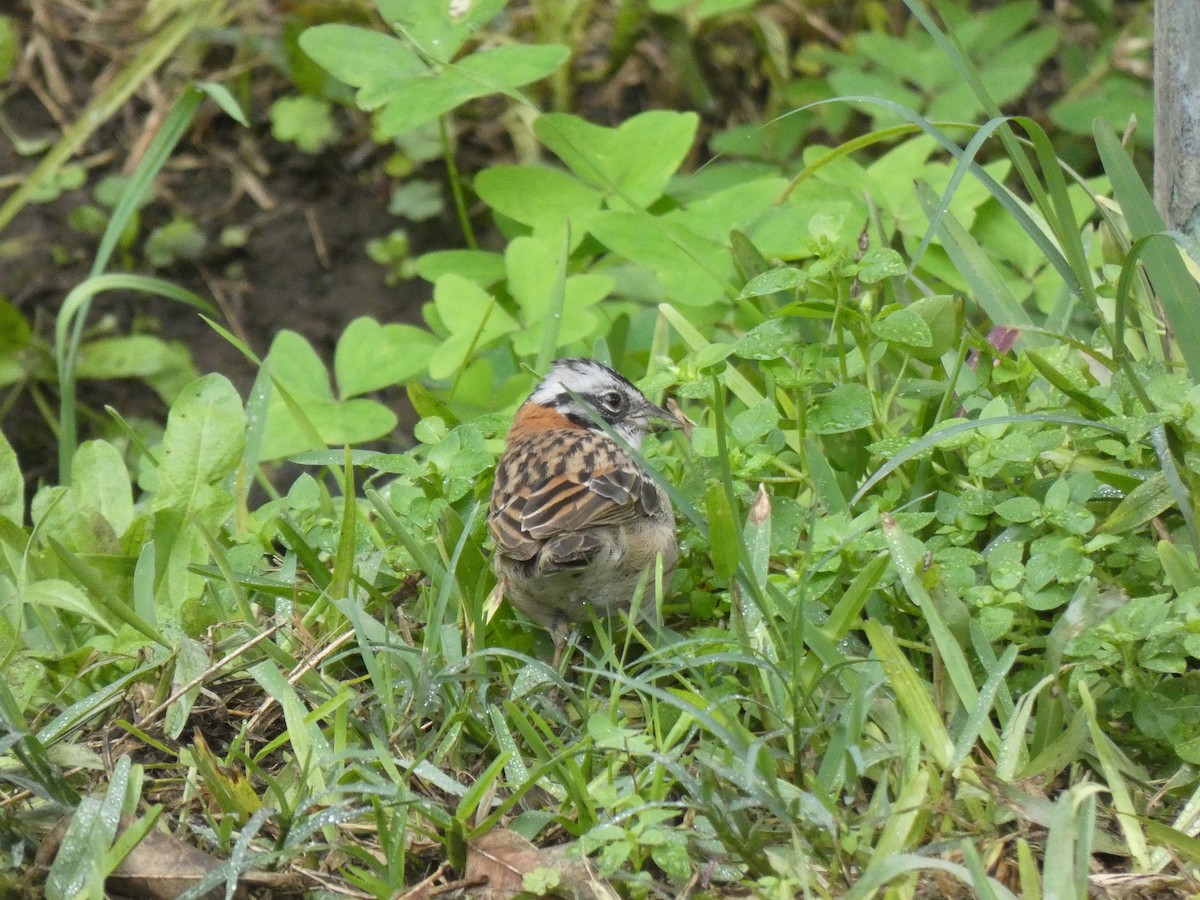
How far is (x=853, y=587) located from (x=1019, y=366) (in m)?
1.09

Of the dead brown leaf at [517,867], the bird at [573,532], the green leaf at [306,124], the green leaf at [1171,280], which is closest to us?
the dead brown leaf at [517,867]

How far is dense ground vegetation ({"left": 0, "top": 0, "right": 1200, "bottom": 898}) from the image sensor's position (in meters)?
3.12

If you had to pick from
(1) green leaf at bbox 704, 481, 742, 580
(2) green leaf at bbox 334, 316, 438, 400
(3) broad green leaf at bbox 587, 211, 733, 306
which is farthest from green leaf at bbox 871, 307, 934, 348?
(2) green leaf at bbox 334, 316, 438, 400

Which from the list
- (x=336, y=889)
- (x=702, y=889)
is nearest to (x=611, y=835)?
(x=702, y=889)

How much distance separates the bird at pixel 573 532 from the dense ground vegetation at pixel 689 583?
0.11 meters

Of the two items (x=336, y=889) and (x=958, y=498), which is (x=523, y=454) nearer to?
(x=958, y=498)

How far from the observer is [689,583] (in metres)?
4.15

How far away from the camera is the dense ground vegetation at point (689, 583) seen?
10.2 ft

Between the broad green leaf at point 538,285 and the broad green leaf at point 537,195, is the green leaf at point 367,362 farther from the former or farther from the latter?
the broad green leaf at point 537,195

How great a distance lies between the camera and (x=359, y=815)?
10.7 feet

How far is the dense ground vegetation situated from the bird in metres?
0.11

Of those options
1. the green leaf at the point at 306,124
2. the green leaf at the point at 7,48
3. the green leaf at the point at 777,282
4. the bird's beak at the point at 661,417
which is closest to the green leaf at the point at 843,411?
the green leaf at the point at 777,282

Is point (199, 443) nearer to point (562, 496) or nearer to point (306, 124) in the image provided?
point (562, 496)

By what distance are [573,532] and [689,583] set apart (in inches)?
16.5
